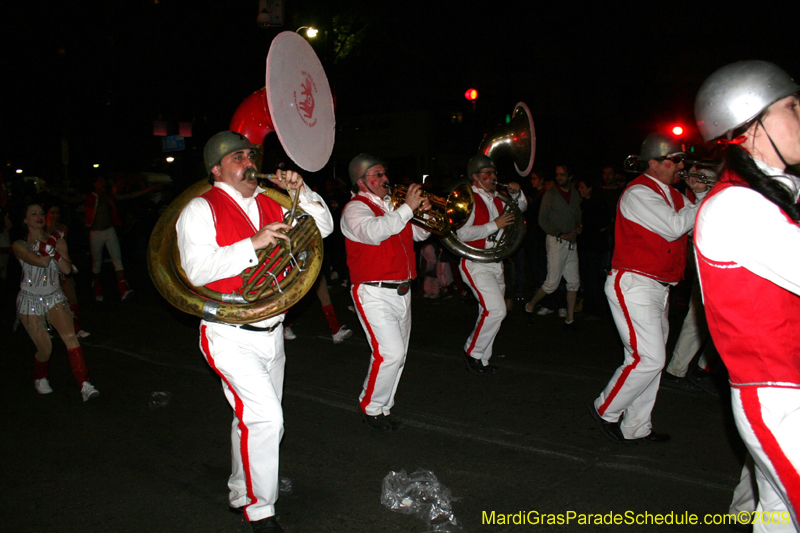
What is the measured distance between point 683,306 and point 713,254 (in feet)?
22.6

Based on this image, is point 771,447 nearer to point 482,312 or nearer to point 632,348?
point 632,348

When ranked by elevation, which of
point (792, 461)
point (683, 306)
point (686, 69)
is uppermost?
point (686, 69)

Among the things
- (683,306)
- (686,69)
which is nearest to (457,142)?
(686,69)

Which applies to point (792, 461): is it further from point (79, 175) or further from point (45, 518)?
point (79, 175)

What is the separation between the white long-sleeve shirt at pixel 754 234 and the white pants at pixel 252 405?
6.87 ft

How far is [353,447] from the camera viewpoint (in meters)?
4.10

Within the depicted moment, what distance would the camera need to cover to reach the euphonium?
4875 millimetres

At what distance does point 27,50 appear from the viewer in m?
17.7

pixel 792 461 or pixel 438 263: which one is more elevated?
pixel 792 461

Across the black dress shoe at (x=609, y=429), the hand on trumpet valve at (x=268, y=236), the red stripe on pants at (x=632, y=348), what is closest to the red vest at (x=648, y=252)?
the red stripe on pants at (x=632, y=348)

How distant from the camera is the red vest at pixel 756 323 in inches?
75.7

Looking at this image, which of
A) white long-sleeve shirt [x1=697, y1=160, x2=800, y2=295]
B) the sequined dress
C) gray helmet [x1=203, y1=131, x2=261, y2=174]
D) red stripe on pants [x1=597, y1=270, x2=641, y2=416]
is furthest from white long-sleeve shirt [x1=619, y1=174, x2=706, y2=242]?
the sequined dress

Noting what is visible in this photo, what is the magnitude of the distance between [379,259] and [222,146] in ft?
5.11

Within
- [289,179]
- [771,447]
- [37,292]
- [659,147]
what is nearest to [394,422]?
[289,179]
